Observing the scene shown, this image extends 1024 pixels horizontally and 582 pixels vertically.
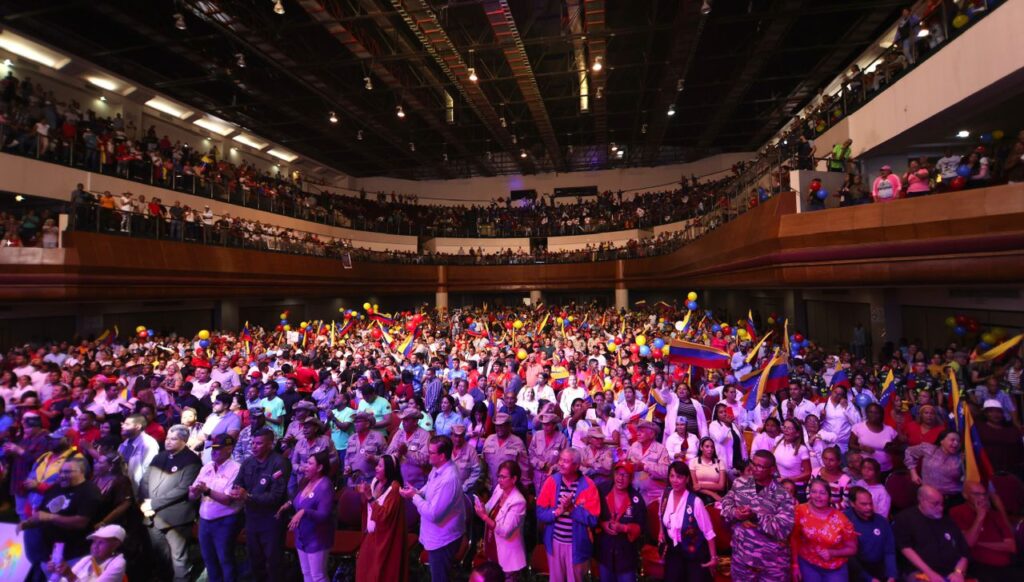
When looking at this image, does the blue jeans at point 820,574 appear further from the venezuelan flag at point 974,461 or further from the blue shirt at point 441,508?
the blue shirt at point 441,508

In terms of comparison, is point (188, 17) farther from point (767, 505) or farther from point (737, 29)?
point (767, 505)

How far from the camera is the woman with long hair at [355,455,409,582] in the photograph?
4109mm

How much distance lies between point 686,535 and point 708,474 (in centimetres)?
108

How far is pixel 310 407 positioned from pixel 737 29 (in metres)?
18.1

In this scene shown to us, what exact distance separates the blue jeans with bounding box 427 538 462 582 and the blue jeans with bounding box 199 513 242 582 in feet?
6.14

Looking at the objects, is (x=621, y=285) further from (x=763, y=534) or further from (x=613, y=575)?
(x=763, y=534)

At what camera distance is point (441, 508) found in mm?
4316

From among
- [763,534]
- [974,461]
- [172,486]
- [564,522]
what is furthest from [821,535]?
[172,486]

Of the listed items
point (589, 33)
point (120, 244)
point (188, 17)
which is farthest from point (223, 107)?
point (589, 33)

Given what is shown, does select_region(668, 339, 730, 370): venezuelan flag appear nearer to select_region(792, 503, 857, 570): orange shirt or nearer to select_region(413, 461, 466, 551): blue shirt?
select_region(792, 503, 857, 570): orange shirt

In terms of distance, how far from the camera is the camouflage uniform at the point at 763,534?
3.80 meters

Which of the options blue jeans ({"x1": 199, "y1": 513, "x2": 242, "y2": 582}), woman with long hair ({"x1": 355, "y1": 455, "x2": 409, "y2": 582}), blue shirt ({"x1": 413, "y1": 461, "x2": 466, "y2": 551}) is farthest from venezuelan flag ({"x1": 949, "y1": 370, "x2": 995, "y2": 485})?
blue jeans ({"x1": 199, "y1": 513, "x2": 242, "y2": 582})

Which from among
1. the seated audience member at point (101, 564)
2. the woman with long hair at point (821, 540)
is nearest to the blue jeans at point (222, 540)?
the seated audience member at point (101, 564)

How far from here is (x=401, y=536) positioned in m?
4.25
